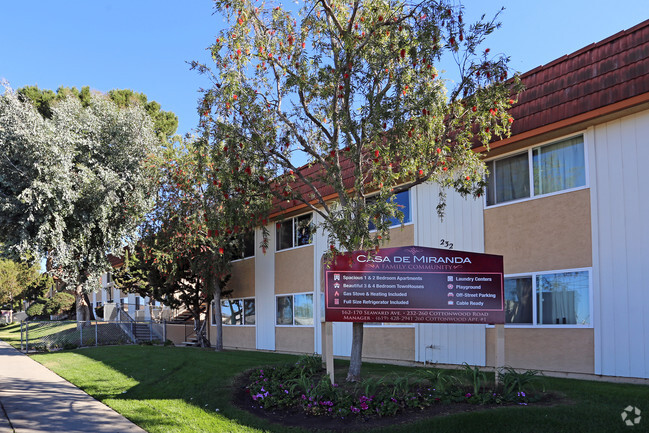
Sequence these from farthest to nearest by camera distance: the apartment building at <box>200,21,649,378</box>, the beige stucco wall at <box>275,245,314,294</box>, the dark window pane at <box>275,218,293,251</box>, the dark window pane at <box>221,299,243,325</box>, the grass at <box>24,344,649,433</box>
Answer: the dark window pane at <box>221,299,243,325</box>
the dark window pane at <box>275,218,293,251</box>
the beige stucco wall at <box>275,245,314,294</box>
the apartment building at <box>200,21,649,378</box>
the grass at <box>24,344,649,433</box>

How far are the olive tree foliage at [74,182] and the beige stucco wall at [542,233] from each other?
14.3 m

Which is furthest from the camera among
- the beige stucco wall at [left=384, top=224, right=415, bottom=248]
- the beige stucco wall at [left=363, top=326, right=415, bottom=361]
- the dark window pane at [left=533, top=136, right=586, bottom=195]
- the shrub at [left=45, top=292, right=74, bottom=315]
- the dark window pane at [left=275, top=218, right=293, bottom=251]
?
the shrub at [left=45, top=292, right=74, bottom=315]

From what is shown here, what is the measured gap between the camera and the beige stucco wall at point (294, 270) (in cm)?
1839

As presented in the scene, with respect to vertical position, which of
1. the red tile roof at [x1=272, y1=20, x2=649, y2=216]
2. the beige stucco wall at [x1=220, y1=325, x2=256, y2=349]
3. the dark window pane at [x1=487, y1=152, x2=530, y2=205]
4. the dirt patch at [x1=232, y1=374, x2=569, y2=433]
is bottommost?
the beige stucco wall at [x1=220, y1=325, x2=256, y2=349]

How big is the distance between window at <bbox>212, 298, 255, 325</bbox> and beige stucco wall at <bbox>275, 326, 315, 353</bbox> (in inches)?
90.9

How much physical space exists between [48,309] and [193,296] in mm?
22238

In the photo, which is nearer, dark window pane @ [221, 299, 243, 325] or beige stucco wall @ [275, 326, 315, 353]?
beige stucco wall @ [275, 326, 315, 353]

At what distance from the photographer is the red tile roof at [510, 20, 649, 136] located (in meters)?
9.22

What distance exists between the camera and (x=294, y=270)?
63.0 ft

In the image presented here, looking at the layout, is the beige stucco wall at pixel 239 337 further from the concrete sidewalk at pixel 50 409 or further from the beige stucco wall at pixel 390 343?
the concrete sidewalk at pixel 50 409

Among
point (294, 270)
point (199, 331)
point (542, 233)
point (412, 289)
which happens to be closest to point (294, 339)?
point (294, 270)

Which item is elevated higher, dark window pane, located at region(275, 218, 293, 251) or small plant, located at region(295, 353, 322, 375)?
dark window pane, located at region(275, 218, 293, 251)

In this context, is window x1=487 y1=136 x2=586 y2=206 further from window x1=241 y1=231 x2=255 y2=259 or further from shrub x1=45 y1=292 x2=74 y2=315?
shrub x1=45 y1=292 x2=74 y2=315

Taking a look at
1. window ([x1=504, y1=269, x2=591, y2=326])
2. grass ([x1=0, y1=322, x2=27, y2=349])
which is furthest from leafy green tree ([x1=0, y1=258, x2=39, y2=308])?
window ([x1=504, y1=269, x2=591, y2=326])
